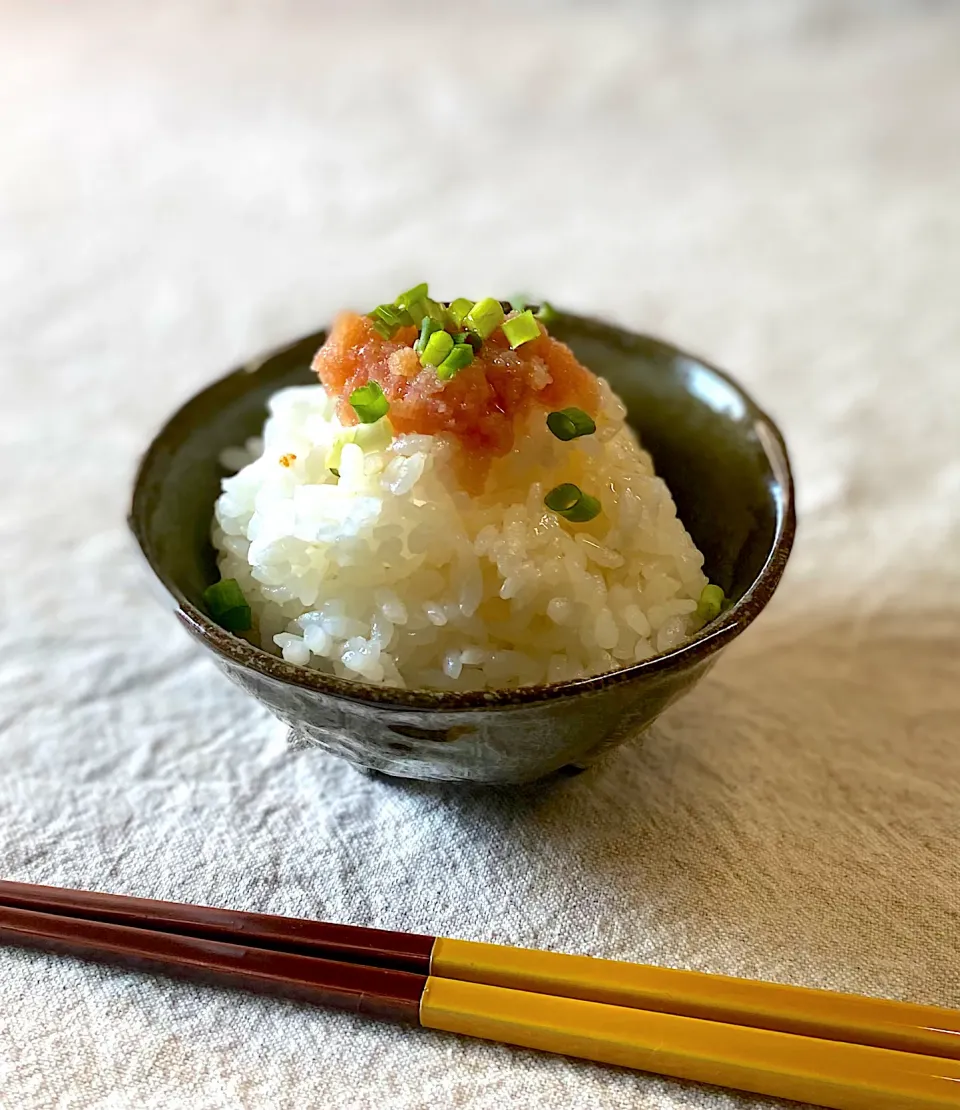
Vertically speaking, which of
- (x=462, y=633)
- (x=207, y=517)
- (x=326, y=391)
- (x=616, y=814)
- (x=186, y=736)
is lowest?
(x=186, y=736)

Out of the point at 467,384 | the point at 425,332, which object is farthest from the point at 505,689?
the point at 425,332

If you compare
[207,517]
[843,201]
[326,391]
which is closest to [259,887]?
[207,517]

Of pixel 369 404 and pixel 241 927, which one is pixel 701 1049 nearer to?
pixel 241 927

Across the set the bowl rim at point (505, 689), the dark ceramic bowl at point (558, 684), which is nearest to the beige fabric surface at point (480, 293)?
the dark ceramic bowl at point (558, 684)

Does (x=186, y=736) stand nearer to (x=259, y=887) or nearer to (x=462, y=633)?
(x=259, y=887)

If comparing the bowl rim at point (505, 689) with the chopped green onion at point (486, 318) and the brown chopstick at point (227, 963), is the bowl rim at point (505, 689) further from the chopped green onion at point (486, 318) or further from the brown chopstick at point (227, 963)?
the chopped green onion at point (486, 318)

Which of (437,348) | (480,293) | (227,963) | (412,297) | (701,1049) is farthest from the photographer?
(480,293)
